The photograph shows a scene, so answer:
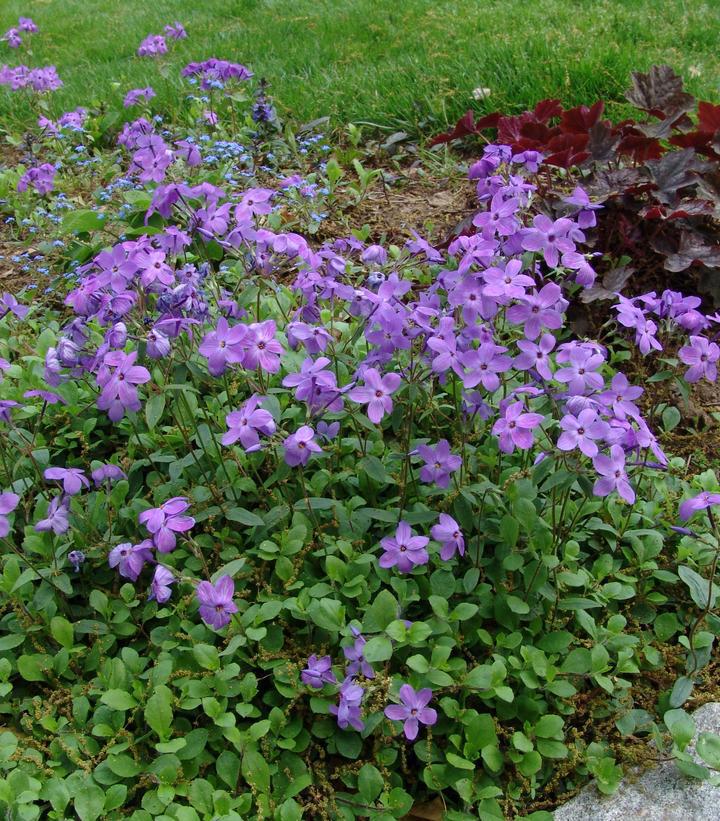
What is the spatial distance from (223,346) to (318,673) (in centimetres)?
81

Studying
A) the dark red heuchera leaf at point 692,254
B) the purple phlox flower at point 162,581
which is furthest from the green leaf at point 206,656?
the dark red heuchera leaf at point 692,254

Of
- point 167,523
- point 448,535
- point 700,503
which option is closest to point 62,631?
point 167,523

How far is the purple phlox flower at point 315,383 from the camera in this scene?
1975 millimetres

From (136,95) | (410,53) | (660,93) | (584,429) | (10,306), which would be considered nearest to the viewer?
(584,429)

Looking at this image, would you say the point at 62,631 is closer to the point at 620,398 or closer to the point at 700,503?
the point at 620,398

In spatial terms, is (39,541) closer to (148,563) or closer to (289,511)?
(148,563)

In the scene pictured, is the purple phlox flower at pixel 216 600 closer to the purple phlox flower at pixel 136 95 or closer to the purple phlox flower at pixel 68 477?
the purple phlox flower at pixel 68 477

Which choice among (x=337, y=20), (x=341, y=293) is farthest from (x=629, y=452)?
(x=337, y=20)

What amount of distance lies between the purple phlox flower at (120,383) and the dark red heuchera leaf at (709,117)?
2.52 meters

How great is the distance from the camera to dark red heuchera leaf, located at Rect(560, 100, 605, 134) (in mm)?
3336

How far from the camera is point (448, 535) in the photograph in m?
2.13

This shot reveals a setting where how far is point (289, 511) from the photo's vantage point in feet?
7.80

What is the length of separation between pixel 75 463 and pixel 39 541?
1.22 feet

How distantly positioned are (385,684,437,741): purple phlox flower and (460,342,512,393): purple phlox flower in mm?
730
